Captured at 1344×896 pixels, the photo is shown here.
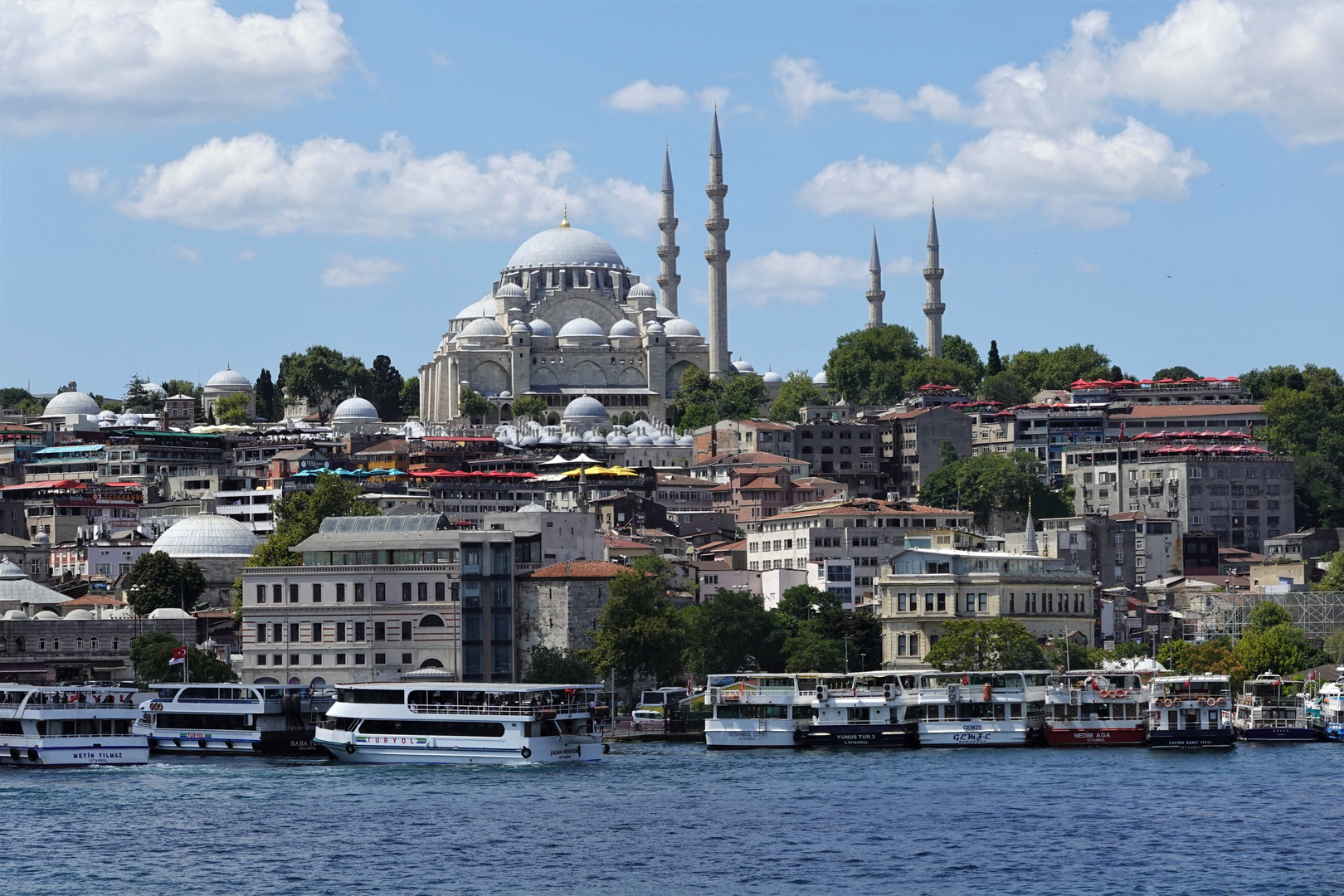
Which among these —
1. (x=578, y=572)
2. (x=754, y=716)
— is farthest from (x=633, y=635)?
(x=754, y=716)

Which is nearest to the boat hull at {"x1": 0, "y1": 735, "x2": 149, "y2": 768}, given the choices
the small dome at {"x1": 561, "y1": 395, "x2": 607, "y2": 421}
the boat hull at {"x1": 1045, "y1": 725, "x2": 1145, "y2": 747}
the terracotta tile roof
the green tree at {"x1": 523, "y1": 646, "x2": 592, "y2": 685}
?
the green tree at {"x1": 523, "y1": 646, "x2": 592, "y2": 685}

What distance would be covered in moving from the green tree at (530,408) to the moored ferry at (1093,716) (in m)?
83.8

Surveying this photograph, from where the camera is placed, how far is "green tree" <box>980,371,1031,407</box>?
14638 cm

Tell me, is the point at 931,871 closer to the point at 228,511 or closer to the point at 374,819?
the point at 374,819

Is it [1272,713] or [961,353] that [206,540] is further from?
[961,353]

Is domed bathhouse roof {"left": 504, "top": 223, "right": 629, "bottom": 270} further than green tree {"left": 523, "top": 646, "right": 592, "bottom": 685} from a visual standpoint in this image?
Yes

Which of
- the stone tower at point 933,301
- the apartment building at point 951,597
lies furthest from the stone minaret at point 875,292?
the apartment building at point 951,597

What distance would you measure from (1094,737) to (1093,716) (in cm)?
55

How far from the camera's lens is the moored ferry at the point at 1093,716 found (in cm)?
6331

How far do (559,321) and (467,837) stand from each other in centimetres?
11734

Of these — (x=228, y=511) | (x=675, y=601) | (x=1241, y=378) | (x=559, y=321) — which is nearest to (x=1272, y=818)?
(x=675, y=601)

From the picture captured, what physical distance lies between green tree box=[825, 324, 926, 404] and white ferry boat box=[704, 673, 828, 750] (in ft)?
274

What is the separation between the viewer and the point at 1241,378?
490 feet

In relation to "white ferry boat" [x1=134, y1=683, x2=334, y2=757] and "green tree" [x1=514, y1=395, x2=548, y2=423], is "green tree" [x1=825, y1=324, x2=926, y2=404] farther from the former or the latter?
"white ferry boat" [x1=134, y1=683, x2=334, y2=757]
